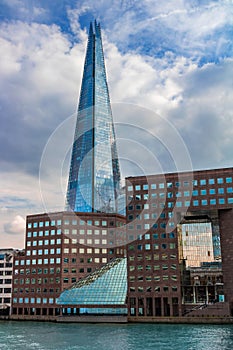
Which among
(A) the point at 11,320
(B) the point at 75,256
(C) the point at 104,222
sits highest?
(C) the point at 104,222

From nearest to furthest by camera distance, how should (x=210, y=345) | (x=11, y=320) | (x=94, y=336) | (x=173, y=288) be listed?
(x=210, y=345) → (x=94, y=336) → (x=173, y=288) → (x=11, y=320)

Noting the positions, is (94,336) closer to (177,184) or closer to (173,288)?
(173,288)

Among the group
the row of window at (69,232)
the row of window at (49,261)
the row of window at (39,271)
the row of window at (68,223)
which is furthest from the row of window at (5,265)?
the row of window at (68,223)

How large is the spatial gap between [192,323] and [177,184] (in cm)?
3728

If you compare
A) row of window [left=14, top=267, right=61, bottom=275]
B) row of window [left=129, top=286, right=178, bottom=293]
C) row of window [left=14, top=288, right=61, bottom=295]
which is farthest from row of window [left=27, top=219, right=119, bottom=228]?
row of window [left=129, top=286, right=178, bottom=293]

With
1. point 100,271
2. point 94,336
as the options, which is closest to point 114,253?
point 100,271

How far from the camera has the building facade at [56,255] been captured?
14262 centimetres

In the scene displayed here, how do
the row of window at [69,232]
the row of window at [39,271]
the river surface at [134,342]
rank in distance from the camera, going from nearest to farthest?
the river surface at [134,342] < the row of window at [39,271] < the row of window at [69,232]

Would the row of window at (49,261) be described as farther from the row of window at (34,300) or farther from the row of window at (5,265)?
the row of window at (34,300)

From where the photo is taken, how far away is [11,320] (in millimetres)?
139750

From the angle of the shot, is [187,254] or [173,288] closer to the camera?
[173,288]

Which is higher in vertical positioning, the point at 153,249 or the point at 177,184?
the point at 177,184

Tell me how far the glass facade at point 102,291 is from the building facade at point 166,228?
455 cm

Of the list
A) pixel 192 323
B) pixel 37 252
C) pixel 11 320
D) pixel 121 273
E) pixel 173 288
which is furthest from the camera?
pixel 37 252
